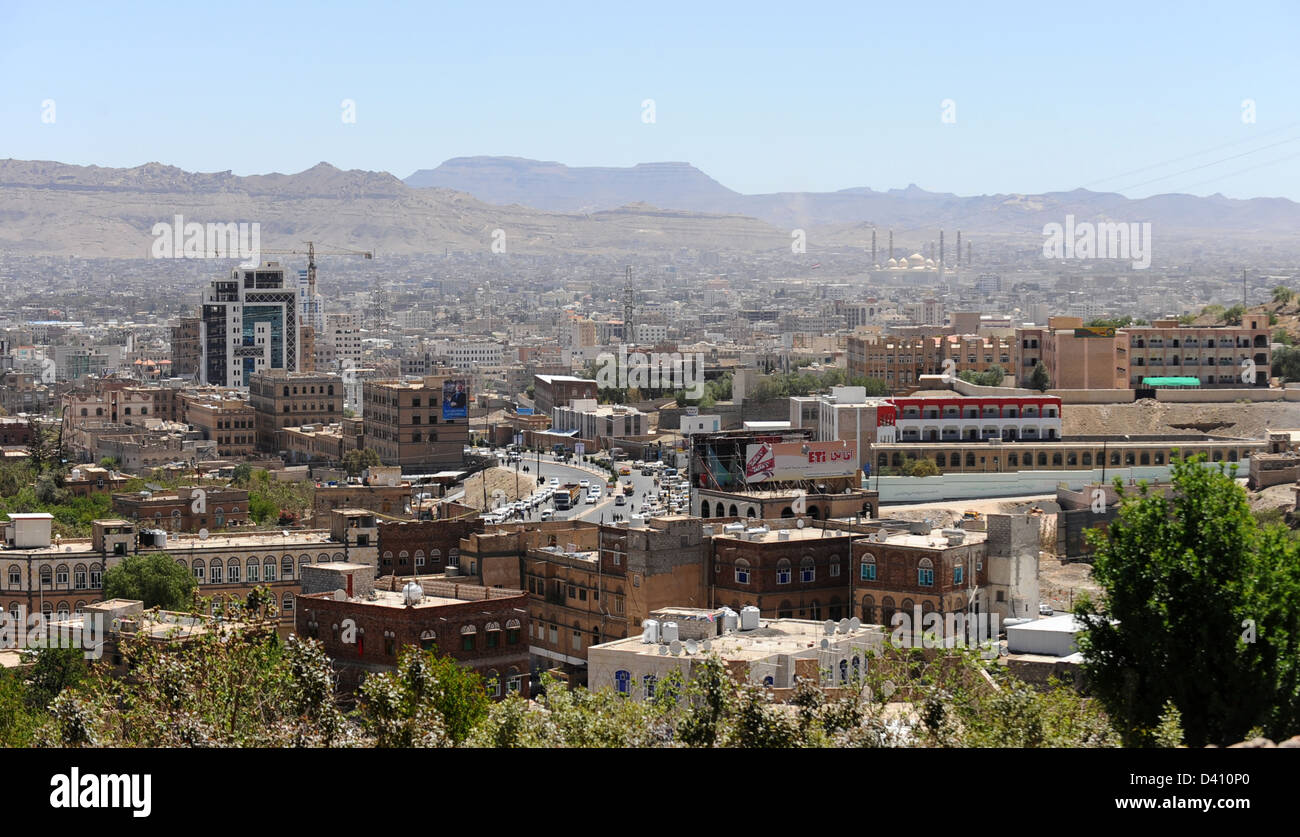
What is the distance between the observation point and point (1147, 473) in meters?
45.3

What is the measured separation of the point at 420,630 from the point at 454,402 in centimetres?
4032

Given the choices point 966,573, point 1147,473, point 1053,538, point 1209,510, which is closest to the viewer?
point 1209,510

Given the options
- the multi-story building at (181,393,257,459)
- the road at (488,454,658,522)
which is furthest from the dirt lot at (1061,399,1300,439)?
the multi-story building at (181,393,257,459)

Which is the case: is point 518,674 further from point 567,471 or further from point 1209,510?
point 567,471

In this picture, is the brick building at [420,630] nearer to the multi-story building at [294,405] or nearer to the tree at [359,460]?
the tree at [359,460]

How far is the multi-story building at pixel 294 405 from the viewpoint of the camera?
68062mm

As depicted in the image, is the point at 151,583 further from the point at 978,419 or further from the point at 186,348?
the point at 186,348

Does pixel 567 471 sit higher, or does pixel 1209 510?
pixel 1209 510

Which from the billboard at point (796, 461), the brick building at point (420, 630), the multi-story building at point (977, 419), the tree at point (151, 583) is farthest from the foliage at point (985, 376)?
the brick building at point (420, 630)

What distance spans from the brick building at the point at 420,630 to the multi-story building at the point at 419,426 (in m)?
37.4

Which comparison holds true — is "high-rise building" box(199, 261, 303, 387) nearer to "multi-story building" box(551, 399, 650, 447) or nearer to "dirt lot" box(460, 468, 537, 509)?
"multi-story building" box(551, 399, 650, 447)

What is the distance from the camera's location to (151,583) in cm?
2853

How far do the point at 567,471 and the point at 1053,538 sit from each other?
24939mm
